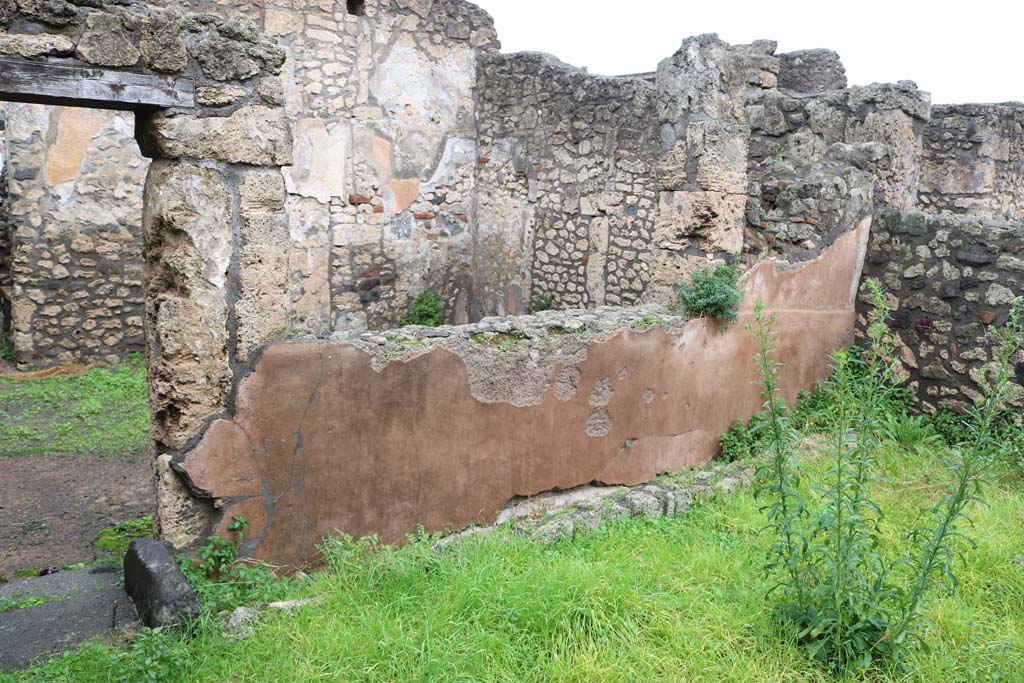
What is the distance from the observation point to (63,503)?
4.80 meters

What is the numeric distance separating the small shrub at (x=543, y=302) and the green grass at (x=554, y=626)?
4050 millimetres

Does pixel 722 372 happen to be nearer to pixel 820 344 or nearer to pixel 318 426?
pixel 820 344

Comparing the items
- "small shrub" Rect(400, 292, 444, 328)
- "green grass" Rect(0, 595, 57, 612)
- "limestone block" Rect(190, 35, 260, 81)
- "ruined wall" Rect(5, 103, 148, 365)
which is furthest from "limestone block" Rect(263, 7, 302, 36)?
"green grass" Rect(0, 595, 57, 612)

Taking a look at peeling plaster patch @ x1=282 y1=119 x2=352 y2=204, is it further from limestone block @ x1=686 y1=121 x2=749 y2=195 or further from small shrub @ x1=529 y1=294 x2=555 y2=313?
limestone block @ x1=686 y1=121 x2=749 y2=195

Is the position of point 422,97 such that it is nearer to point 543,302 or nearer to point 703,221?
point 543,302

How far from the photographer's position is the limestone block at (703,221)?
500 centimetres

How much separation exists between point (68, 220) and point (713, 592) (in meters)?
6.67

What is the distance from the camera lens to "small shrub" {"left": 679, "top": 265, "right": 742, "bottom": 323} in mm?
4852

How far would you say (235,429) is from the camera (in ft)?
11.0

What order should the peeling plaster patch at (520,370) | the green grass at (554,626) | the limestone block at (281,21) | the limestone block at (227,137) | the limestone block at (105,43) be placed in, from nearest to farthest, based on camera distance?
the green grass at (554,626) < the limestone block at (105,43) < the limestone block at (227,137) < the peeling plaster patch at (520,370) < the limestone block at (281,21)

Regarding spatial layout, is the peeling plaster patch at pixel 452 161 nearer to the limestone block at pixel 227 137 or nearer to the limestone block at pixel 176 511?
the limestone block at pixel 227 137

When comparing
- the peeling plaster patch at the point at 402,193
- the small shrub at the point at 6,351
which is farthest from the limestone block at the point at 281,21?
the small shrub at the point at 6,351

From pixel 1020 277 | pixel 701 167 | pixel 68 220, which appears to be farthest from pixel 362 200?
pixel 1020 277

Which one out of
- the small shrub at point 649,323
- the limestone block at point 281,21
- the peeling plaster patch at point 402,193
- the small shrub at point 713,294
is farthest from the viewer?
the peeling plaster patch at point 402,193
